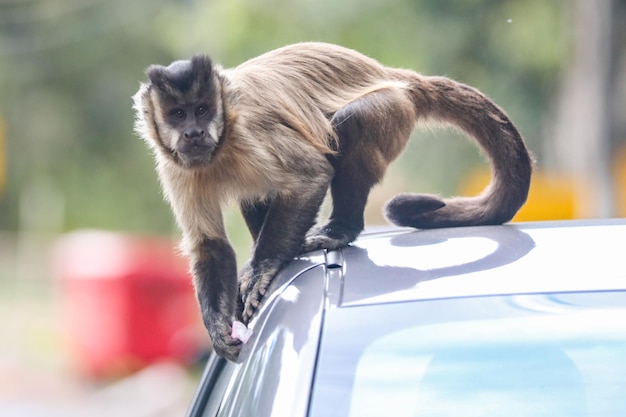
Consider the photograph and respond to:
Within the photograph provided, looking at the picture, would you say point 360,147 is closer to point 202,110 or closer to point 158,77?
point 202,110

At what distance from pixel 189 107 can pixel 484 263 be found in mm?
1814

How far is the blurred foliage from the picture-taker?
1688cm

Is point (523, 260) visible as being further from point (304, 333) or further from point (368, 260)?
point (304, 333)

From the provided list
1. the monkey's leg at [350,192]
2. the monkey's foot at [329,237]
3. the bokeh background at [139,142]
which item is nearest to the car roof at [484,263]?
the monkey's foot at [329,237]

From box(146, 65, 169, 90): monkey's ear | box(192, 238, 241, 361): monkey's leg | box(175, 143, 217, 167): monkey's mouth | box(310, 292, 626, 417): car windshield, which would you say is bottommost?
box(192, 238, 241, 361): monkey's leg

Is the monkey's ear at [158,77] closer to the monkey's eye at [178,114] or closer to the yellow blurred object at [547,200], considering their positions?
the monkey's eye at [178,114]

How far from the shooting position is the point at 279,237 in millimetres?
3473

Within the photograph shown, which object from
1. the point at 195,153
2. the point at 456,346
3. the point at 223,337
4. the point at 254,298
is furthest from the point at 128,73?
the point at 456,346

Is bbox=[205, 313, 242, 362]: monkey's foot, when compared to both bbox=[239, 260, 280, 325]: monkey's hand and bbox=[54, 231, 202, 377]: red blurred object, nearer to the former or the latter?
bbox=[239, 260, 280, 325]: monkey's hand

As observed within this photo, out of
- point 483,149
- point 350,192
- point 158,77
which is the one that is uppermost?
point 158,77

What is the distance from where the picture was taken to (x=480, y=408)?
2107mm

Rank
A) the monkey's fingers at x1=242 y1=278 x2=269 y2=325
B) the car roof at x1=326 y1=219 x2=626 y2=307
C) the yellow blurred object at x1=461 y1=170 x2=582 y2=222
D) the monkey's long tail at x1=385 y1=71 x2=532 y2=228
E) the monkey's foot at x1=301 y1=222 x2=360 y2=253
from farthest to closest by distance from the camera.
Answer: the yellow blurred object at x1=461 y1=170 x2=582 y2=222
the monkey's long tail at x1=385 y1=71 x2=532 y2=228
the monkey's foot at x1=301 y1=222 x2=360 y2=253
the monkey's fingers at x1=242 y1=278 x2=269 y2=325
the car roof at x1=326 y1=219 x2=626 y2=307

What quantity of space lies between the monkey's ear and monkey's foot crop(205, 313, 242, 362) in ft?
3.04

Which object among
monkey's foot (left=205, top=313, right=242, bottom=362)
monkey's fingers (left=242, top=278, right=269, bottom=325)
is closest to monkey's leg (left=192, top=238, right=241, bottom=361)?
monkey's foot (left=205, top=313, right=242, bottom=362)
